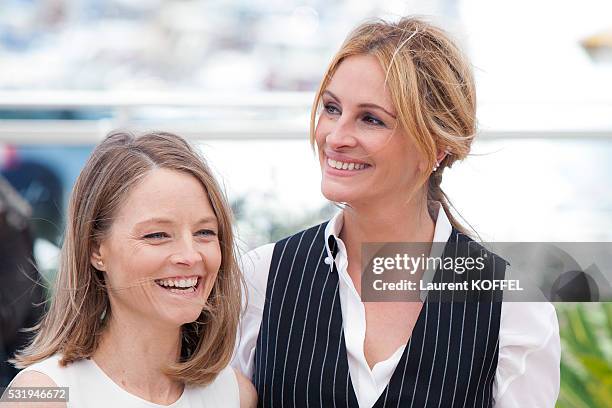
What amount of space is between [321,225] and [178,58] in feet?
12.4

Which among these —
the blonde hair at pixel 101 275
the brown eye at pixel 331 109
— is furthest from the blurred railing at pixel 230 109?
the blonde hair at pixel 101 275

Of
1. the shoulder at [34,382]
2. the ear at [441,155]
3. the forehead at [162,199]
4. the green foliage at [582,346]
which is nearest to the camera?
the shoulder at [34,382]

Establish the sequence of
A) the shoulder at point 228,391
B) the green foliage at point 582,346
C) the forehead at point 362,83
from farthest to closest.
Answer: the green foliage at point 582,346
the forehead at point 362,83
the shoulder at point 228,391

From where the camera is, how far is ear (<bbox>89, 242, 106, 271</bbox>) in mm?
1621

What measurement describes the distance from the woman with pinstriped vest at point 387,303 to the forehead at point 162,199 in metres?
0.31

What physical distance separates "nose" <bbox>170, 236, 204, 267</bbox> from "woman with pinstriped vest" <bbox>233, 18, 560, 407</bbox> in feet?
1.12

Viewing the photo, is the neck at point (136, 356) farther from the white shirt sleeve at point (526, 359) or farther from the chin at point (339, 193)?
the white shirt sleeve at point (526, 359)

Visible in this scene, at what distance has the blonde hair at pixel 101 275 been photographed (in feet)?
5.27

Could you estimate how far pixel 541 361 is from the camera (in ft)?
5.89

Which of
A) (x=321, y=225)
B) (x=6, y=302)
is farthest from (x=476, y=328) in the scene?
(x=6, y=302)

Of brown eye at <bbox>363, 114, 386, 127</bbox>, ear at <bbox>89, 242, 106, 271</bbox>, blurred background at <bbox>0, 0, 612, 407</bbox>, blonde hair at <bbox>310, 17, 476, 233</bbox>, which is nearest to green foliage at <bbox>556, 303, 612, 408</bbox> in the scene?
blurred background at <bbox>0, 0, 612, 407</bbox>

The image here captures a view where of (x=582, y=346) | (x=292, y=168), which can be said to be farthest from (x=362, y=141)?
(x=582, y=346)

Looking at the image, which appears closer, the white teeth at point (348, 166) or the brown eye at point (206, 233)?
the brown eye at point (206, 233)

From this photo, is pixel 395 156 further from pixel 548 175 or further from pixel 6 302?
pixel 6 302
